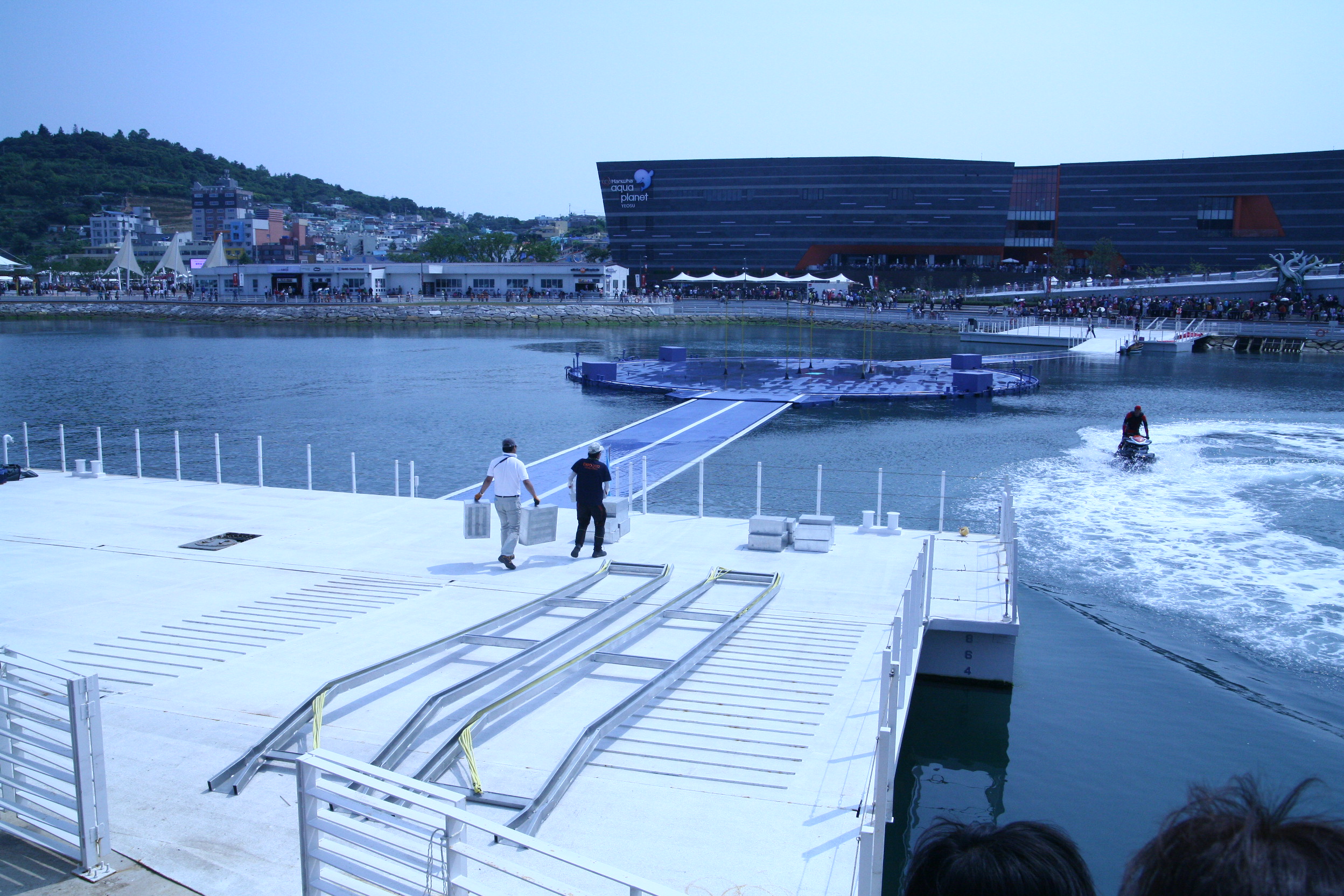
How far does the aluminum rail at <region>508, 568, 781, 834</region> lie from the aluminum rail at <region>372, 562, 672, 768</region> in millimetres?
431

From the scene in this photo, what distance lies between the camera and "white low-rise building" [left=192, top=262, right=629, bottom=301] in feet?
362

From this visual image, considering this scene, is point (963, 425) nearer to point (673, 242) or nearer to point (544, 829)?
point (544, 829)

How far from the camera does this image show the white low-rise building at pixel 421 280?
11019 cm

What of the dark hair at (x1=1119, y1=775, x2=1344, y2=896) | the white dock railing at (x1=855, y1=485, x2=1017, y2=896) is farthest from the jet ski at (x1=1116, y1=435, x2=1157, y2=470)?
the dark hair at (x1=1119, y1=775, x2=1344, y2=896)

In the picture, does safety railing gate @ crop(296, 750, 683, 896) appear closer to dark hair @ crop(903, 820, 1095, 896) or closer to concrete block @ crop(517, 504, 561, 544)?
dark hair @ crop(903, 820, 1095, 896)

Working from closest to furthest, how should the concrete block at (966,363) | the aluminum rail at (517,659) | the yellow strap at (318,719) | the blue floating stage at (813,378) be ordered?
the aluminum rail at (517,659) < the yellow strap at (318,719) < the blue floating stage at (813,378) < the concrete block at (966,363)

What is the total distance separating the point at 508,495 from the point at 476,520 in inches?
36.8

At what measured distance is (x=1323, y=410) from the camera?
3784 cm

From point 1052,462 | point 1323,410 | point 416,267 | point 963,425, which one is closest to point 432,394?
point 963,425

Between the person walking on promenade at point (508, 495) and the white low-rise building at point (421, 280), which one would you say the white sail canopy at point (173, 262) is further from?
the person walking on promenade at point (508, 495)

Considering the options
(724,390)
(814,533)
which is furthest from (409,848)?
(724,390)

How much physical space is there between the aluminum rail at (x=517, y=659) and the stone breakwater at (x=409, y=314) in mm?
83235

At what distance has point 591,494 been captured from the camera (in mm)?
12438

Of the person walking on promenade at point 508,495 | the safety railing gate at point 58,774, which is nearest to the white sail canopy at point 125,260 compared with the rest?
the person walking on promenade at point 508,495
